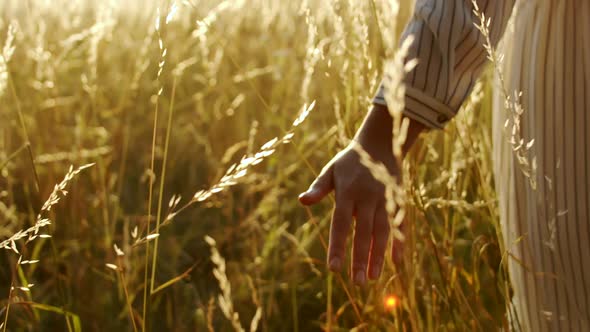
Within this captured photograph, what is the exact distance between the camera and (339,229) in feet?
3.51

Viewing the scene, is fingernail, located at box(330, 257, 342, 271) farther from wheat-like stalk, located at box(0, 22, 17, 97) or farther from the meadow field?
wheat-like stalk, located at box(0, 22, 17, 97)

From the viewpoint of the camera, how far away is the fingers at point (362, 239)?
1.07 metres

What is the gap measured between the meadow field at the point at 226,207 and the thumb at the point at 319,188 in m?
0.15

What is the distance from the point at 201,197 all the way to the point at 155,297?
109 cm

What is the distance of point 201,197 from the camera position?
1.07m

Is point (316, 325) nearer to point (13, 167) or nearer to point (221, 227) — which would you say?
point (221, 227)

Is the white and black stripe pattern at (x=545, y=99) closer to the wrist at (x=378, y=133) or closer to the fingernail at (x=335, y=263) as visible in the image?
the wrist at (x=378, y=133)

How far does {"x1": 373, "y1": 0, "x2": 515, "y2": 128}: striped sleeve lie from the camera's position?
3.80 feet

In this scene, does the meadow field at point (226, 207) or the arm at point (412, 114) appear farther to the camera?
the meadow field at point (226, 207)

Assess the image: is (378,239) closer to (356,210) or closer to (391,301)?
(356,210)

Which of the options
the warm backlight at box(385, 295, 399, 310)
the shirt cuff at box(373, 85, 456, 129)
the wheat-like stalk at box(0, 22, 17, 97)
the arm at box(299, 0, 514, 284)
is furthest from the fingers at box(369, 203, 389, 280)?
the wheat-like stalk at box(0, 22, 17, 97)

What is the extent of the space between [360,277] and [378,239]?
0.06 metres

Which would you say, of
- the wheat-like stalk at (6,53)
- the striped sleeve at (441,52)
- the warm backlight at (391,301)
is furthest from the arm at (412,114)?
the wheat-like stalk at (6,53)

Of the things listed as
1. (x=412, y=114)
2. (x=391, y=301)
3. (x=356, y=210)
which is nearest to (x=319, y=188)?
(x=356, y=210)
